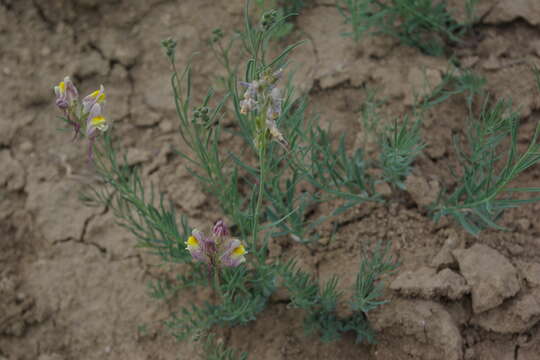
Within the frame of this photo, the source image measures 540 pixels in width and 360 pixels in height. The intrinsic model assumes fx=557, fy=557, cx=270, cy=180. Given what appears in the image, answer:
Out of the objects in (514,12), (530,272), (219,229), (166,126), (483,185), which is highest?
(514,12)

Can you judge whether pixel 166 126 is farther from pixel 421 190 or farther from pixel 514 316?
pixel 514 316

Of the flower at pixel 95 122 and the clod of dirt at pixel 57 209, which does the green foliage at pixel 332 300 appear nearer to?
the flower at pixel 95 122

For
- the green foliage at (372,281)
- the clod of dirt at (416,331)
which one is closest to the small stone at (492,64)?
the green foliage at (372,281)

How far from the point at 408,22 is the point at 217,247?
81.2 inches

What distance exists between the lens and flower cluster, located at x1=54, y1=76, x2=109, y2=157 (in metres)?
2.27

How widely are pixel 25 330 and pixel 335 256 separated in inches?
66.4

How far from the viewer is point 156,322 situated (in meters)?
2.91

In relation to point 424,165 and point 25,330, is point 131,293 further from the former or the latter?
point 424,165

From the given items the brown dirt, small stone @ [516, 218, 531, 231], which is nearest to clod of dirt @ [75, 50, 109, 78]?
the brown dirt

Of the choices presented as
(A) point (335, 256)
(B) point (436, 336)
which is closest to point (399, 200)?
(A) point (335, 256)

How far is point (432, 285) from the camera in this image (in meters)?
2.55

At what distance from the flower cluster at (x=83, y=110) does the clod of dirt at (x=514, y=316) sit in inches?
74.4

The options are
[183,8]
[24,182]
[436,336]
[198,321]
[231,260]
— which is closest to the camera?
[231,260]

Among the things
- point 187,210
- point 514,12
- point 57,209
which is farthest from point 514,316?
point 57,209
